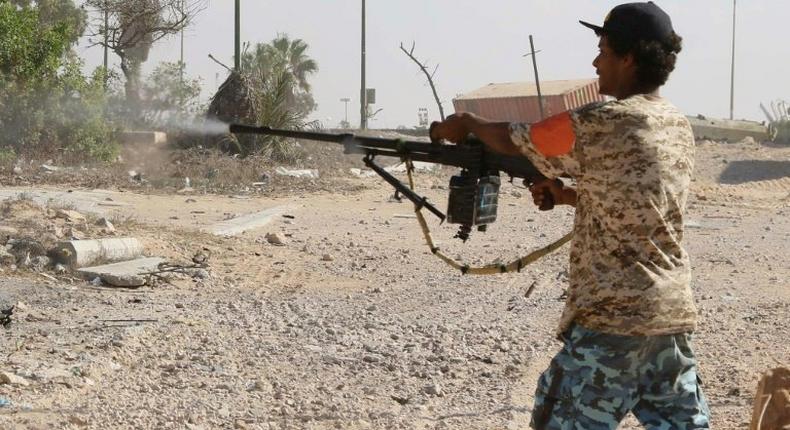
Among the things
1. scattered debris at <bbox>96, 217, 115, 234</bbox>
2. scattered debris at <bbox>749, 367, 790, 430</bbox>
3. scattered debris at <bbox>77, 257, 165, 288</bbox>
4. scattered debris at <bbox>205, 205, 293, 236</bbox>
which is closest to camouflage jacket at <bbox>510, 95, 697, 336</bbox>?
scattered debris at <bbox>749, 367, 790, 430</bbox>

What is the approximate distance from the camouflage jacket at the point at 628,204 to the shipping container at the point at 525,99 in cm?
2469

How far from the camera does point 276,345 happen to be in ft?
22.3

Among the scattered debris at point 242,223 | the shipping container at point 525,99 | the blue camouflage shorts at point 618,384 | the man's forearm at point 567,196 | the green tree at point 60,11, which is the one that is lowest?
the scattered debris at point 242,223

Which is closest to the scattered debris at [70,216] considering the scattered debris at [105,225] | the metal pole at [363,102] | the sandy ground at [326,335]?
the scattered debris at [105,225]

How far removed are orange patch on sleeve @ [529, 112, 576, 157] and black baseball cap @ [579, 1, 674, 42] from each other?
29 cm

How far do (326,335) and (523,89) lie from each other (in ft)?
82.8

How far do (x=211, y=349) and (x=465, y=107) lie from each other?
2604 centimetres

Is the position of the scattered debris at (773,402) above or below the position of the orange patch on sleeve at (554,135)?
below

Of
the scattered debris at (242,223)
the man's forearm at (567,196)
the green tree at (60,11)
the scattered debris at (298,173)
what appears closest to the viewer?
the man's forearm at (567,196)

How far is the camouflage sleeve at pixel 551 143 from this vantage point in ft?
10.2

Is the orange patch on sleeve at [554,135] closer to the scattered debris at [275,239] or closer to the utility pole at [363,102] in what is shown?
the scattered debris at [275,239]

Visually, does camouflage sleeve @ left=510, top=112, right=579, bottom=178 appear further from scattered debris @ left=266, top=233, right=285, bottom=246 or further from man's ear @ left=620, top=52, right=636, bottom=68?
scattered debris @ left=266, top=233, right=285, bottom=246

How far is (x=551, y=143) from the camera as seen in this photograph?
314 cm

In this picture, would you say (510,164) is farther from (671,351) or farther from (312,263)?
(312,263)
